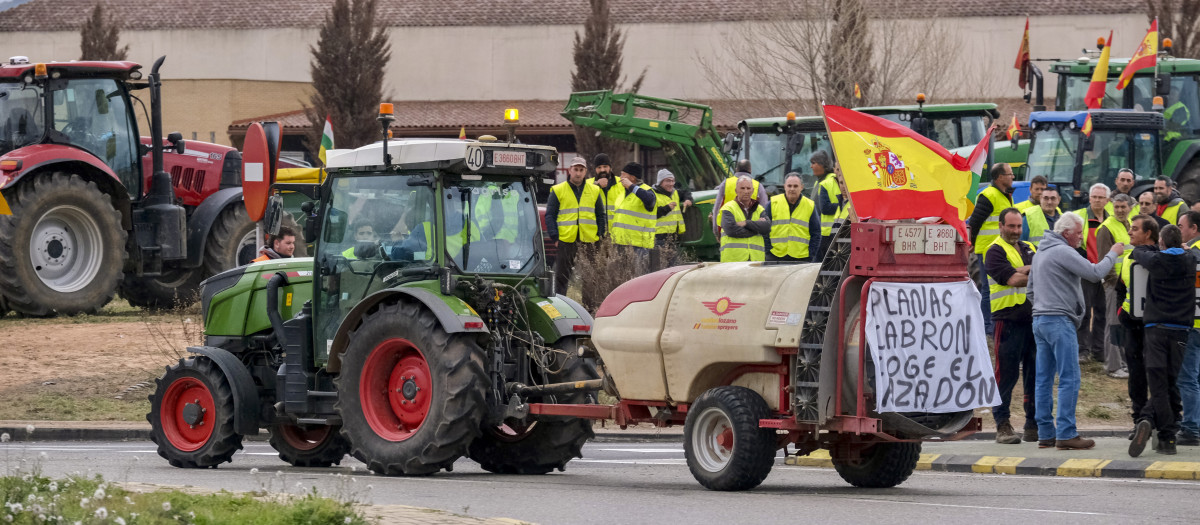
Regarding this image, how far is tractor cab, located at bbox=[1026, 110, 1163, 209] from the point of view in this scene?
2341 cm

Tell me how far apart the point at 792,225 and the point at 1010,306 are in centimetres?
371

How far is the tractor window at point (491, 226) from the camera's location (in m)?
12.4

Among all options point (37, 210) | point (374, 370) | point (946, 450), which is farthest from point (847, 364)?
point (37, 210)

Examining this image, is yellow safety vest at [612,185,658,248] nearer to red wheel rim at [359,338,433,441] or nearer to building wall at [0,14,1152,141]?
red wheel rim at [359,338,433,441]

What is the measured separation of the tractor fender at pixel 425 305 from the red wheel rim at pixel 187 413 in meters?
1.21

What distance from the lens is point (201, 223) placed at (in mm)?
22688

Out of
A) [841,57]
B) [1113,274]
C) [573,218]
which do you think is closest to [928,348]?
[1113,274]

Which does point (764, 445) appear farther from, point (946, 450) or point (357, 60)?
point (357, 60)

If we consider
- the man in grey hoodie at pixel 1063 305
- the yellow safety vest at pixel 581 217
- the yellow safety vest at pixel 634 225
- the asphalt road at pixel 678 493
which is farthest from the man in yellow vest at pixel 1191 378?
the yellow safety vest at pixel 581 217

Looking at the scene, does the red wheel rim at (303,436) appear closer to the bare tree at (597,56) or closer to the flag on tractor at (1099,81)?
the flag on tractor at (1099,81)

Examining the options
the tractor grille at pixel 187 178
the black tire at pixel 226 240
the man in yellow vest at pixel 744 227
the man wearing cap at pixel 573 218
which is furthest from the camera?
the tractor grille at pixel 187 178

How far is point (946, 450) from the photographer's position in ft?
49.4

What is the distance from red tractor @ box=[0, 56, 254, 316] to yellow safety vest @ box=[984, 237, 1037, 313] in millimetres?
10592

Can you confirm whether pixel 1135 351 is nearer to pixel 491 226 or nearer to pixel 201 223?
pixel 491 226
